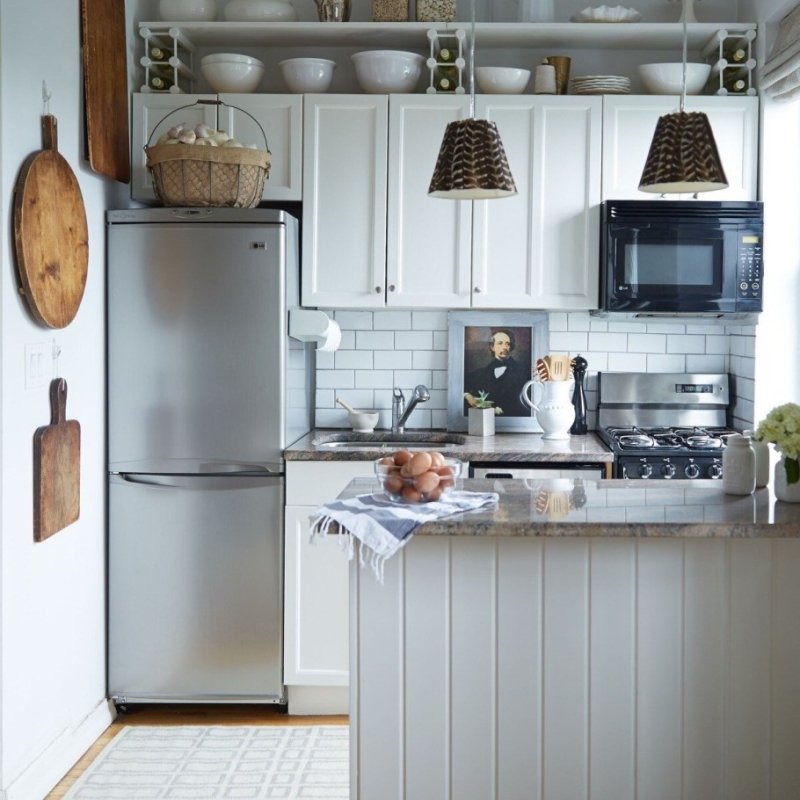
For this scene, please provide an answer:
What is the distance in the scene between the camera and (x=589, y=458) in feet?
13.2

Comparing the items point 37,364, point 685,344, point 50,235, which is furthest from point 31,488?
point 685,344

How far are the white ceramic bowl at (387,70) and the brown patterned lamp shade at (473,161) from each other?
183cm

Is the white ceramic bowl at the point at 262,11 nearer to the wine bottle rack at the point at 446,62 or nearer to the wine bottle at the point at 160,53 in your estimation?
the wine bottle at the point at 160,53

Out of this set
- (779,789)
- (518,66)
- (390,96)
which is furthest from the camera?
(518,66)

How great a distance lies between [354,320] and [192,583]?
1352mm

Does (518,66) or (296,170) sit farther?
(518,66)

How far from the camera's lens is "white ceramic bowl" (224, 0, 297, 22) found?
4.32m

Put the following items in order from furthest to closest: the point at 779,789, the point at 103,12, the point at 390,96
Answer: the point at 390,96, the point at 103,12, the point at 779,789

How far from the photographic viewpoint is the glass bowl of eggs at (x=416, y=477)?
2.71 m

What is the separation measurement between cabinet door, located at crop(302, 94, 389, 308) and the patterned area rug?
5.31ft

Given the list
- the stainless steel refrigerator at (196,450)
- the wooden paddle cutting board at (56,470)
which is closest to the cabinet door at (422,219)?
the stainless steel refrigerator at (196,450)

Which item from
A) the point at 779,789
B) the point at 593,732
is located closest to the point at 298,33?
the point at 593,732

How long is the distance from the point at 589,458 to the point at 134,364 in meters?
1.67

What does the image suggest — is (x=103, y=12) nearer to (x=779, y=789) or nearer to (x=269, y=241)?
(x=269, y=241)
